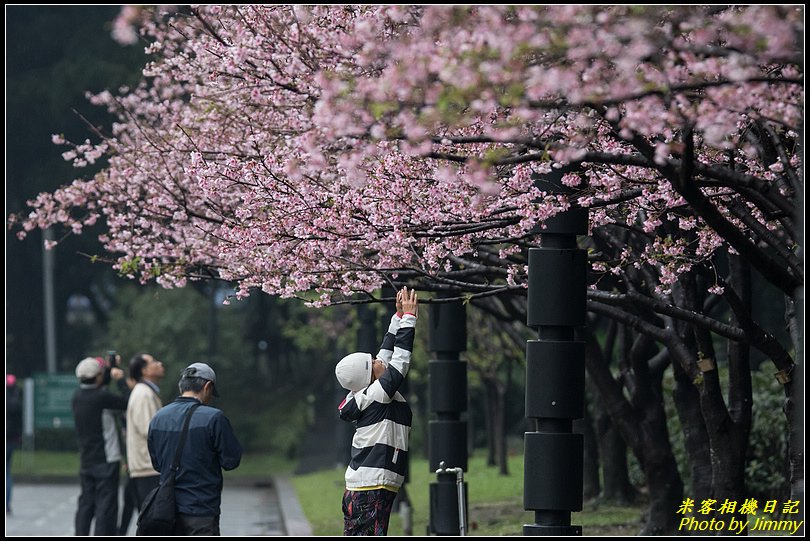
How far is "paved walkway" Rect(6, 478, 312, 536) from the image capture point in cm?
1589

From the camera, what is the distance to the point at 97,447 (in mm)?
12367

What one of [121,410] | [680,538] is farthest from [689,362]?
[121,410]

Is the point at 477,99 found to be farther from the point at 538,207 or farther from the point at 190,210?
the point at 190,210

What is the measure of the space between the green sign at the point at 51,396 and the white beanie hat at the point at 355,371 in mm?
19328

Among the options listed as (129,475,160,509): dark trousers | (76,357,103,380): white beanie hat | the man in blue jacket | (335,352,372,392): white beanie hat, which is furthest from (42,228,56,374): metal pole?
(335,352,372,392): white beanie hat

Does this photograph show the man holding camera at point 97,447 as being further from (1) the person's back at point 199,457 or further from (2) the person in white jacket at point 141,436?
(1) the person's back at point 199,457

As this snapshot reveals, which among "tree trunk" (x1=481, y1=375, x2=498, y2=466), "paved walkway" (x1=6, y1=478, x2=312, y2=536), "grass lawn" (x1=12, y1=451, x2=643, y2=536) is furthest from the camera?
"tree trunk" (x1=481, y1=375, x2=498, y2=466)

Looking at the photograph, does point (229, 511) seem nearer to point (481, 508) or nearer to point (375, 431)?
point (481, 508)

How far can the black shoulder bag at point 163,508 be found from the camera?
762 centimetres

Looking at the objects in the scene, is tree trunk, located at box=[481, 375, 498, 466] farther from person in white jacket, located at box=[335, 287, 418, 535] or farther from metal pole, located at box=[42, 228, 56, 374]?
person in white jacket, located at box=[335, 287, 418, 535]

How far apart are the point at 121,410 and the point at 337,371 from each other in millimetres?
5453

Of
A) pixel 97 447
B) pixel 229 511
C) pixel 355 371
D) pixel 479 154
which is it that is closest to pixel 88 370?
pixel 97 447

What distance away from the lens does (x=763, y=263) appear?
7.13m

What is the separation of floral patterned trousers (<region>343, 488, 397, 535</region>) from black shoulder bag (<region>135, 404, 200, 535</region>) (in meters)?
1.01
